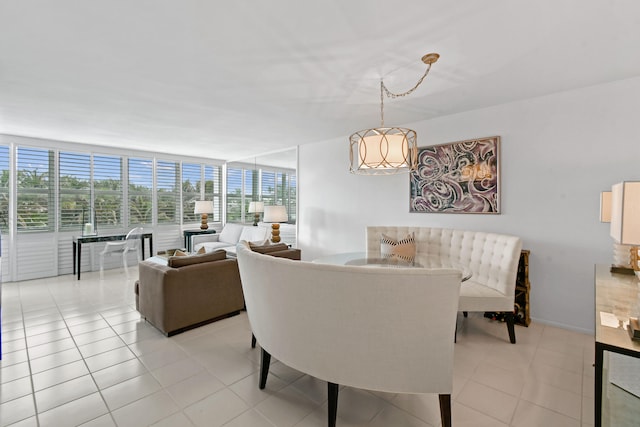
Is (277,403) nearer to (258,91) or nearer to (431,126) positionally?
(258,91)

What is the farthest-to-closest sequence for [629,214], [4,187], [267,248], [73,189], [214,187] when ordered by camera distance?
1. [214,187]
2. [73,189]
3. [4,187]
4. [267,248]
5. [629,214]

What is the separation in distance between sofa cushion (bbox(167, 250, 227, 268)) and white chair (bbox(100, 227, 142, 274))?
9.47 ft

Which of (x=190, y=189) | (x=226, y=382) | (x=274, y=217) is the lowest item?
(x=226, y=382)

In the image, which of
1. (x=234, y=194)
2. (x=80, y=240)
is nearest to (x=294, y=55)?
(x=80, y=240)

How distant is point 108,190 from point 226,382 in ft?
16.4

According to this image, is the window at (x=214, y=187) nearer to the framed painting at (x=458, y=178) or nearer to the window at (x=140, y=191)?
the window at (x=140, y=191)

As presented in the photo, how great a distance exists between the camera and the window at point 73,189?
4.98 meters

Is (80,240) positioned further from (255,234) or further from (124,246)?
(255,234)

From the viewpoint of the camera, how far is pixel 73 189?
5086 mm

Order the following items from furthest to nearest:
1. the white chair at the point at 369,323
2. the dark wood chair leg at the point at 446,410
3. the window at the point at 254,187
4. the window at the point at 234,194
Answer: the window at the point at 234,194 < the window at the point at 254,187 < the dark wood chair leg at the point at 446,410 < the white chair at the point at 369,323

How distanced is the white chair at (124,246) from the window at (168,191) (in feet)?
2.83

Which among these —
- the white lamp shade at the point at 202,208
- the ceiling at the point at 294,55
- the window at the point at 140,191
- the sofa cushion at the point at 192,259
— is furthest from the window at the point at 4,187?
the sofa cushion at the point at 192,259

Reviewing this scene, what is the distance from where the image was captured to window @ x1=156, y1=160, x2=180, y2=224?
6070 millimetres

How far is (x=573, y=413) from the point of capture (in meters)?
1.72
